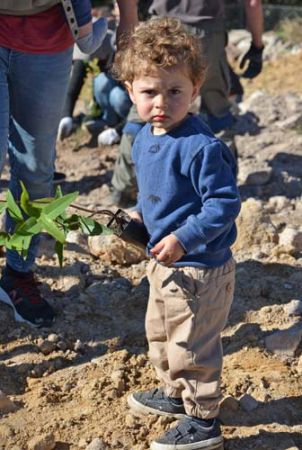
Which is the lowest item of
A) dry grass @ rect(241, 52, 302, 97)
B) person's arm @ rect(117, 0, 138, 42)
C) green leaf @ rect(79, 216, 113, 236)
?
dry grass @ rect(241, 52, 302, 97)

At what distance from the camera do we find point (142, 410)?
3.33m

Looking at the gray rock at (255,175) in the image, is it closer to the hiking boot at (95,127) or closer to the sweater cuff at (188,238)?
the hiking boot at (95,127)

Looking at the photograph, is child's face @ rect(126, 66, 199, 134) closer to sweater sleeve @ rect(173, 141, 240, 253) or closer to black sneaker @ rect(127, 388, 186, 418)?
sweater sleeve @ rect(173, 141, 240, 253)

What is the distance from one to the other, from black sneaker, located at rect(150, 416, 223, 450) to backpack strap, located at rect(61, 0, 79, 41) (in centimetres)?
152

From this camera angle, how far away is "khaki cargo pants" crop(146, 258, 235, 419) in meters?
2.97

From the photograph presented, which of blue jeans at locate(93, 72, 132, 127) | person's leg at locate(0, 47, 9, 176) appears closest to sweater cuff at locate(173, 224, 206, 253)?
person's leg at locate(0, 47, 9, 176)

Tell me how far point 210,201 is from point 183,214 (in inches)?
6.2

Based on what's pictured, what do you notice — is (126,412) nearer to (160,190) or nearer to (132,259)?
(160,190)

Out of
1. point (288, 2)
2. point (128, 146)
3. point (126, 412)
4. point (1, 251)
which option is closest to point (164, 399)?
point (126, 412)

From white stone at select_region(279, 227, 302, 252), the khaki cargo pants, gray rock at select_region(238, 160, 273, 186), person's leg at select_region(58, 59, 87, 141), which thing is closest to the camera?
the khaki cargo pants

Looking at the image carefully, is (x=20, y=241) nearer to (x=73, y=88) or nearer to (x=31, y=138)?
(x=31, y=138)

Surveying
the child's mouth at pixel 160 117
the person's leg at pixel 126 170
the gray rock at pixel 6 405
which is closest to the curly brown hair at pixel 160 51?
the child's mouth at pixel 160 117

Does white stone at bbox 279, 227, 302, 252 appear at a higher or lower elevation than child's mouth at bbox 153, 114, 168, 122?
lower

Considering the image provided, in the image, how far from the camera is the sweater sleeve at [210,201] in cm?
277
